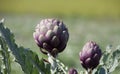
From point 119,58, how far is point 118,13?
19726 mm

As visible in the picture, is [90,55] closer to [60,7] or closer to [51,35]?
[51,35]

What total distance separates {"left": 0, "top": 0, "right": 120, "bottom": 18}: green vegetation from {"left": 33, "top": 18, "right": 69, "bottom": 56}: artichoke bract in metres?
19.8

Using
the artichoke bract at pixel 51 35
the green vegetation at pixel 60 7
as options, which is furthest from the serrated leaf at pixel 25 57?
the green vegetation at pixel 60 7

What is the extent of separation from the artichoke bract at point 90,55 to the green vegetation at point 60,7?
1978 cm

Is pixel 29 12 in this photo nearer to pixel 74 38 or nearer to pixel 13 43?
pixel 74 38

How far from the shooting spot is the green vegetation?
2222 cm

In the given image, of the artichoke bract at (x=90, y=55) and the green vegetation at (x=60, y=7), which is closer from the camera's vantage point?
the artichoke bract at (x=90, y=55)

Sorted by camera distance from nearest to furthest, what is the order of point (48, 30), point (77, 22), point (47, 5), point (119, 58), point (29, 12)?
1. point (48, 30)
2. point (119, 58)
3. point (77, 22)
4. point (29, 12)
5. point (47, 5)

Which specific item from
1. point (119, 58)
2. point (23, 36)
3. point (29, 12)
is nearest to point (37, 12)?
point (29, 12)

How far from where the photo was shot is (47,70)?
1.37 metres

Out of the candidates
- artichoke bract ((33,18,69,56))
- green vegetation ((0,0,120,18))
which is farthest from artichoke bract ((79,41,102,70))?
green vegetation ((0,0,120,18))

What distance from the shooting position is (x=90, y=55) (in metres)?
1.42

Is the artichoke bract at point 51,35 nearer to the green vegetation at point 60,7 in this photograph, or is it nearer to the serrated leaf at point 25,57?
the serrated leaf at point 25,57

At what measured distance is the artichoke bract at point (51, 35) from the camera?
1.34m
